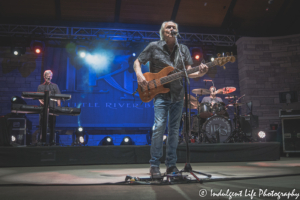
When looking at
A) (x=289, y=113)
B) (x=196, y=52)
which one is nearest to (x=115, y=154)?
(x=289, y=113)

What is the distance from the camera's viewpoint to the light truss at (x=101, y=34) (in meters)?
8.19

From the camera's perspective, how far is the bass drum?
616 cm

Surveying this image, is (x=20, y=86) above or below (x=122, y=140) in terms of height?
above

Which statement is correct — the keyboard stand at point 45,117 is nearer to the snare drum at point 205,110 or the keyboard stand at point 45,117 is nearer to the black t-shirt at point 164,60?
the black t-shirt at point 164,60

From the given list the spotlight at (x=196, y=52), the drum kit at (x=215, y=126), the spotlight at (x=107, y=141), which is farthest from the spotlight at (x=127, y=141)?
the spotlight at (x=196, y=52)

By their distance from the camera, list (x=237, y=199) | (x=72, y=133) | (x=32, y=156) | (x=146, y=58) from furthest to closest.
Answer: (x=72, y=133) → (x=32, y=156) → (x=146, y=58) → (x=237, y=199)

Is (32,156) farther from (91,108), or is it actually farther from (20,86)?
(20,86)

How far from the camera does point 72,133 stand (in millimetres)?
→ 8242

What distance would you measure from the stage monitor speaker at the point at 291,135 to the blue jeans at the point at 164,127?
4388 mm

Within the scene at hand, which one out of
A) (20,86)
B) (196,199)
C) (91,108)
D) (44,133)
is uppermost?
(20,86)

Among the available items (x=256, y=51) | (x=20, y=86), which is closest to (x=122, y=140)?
(x=20, y=86)

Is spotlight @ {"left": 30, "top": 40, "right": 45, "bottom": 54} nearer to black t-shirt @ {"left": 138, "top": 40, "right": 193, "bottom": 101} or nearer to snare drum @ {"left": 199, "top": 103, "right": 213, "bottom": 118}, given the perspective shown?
snare drum @ {"left": 199, "top": 103, "right": 213, "bottom": 118}

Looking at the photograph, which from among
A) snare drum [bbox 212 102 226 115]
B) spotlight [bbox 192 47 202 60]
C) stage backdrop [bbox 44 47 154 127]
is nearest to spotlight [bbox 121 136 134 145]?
stage backdrop [bbox 44 47 154 127]

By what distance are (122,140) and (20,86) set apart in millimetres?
4005
